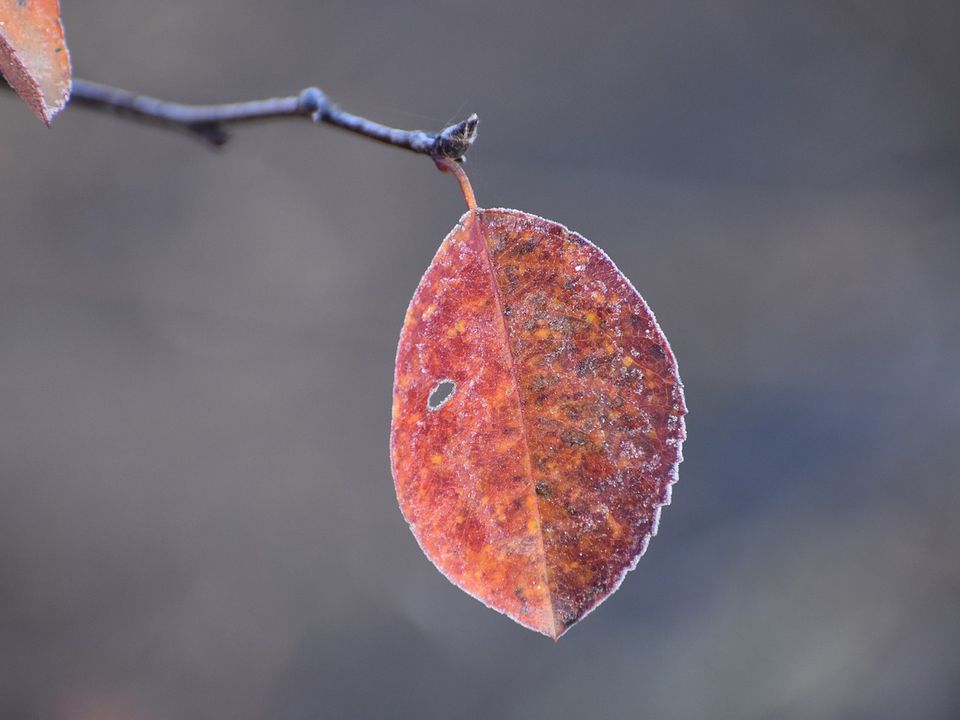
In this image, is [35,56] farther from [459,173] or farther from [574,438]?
[574,438]

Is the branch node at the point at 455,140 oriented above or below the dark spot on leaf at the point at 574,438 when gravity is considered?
above

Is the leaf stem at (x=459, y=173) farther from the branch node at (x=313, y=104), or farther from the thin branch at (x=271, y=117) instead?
the branch node at (x=313, y=104)

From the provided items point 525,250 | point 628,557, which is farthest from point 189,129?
point 628,557

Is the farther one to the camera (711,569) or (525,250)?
(711,569)

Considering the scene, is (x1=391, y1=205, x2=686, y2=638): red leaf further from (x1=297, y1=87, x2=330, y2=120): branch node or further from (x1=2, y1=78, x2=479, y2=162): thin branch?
(x1=297, y1=87, x2=330, y2=120): branch node

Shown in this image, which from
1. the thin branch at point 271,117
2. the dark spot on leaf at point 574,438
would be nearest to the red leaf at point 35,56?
the thin branch at point 271,117

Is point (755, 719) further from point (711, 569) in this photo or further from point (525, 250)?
point (525, 250)
